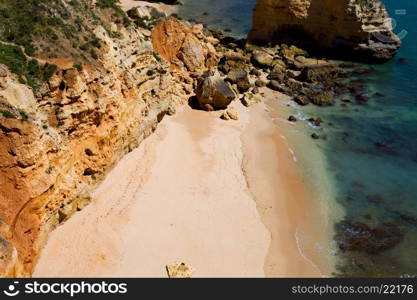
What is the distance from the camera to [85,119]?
925 inches

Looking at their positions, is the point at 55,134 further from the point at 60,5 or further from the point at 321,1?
the point at 321,1

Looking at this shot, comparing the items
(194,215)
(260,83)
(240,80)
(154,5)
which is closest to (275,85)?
(260,83)

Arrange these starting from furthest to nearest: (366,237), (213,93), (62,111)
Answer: (213,93) < (366,237) < (62,111)

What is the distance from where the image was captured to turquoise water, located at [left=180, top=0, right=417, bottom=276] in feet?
78.9

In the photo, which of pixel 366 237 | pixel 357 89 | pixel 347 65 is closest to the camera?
pixel 366 237

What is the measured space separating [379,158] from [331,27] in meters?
23.7

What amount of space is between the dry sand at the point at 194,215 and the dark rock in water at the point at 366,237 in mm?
1669

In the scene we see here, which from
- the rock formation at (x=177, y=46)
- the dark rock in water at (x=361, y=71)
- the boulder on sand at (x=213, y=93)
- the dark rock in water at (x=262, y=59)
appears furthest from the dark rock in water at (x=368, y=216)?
the dark rock in water at (x=361, y=71)

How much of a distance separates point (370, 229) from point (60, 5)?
2289cm

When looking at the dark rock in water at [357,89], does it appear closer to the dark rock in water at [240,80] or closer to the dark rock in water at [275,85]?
the dark rock in water at [275,85]

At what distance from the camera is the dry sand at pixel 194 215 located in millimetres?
21312

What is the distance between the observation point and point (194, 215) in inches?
971

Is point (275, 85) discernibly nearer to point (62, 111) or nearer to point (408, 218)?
point (408, 218)

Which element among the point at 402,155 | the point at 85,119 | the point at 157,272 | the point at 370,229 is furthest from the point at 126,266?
the point at 402,155
